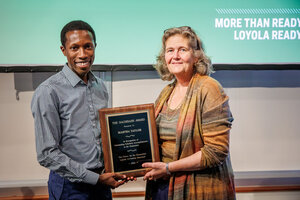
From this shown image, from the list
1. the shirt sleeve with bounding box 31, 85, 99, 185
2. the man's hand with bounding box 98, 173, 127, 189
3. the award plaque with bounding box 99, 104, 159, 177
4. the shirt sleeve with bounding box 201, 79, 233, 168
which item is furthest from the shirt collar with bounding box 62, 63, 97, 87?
the shirt sleeve with bounding box 201, 79, 233, 168

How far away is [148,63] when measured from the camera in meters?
2.14

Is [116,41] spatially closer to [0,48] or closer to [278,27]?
[0,48]

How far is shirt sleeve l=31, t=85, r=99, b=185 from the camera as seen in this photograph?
1.26 metres

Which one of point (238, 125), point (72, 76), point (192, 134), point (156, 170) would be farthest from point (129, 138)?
point (238, 125)

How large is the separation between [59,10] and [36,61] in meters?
0.43

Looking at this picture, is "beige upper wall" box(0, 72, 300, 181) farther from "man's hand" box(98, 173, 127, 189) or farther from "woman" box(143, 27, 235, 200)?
"man's hand" box(98, 173, 127, 189)

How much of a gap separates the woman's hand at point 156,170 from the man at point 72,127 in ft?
0.45

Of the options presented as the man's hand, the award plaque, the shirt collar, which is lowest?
the man's hand

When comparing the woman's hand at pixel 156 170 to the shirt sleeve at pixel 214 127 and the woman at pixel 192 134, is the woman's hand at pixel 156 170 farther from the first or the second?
the shirt sleeve at pixel 214 127

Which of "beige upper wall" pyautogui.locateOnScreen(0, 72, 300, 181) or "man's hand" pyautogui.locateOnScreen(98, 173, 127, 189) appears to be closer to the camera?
"man's hand" pyautogui.locateOnScreen(98, 173, 127, 189)

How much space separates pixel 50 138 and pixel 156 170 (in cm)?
54

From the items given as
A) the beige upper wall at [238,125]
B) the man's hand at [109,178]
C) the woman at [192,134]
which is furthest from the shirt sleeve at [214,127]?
the beige upper wall at [238,125]

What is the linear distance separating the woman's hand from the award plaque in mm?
30

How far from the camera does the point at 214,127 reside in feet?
4.23
